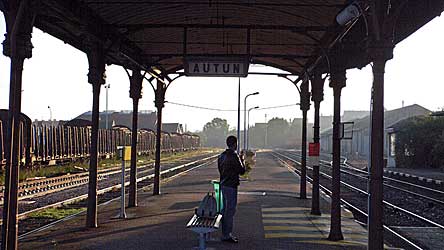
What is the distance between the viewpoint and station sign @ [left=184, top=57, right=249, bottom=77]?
37.1 ft

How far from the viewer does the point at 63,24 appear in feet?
32.5

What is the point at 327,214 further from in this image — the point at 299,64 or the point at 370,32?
the point at 370,32

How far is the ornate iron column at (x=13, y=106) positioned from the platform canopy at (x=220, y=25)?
0.41 m

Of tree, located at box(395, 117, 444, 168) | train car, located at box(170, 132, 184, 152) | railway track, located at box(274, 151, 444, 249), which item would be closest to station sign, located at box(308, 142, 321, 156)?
railway track, located at box(274, 151, 444, 249)

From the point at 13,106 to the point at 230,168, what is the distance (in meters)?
3.52

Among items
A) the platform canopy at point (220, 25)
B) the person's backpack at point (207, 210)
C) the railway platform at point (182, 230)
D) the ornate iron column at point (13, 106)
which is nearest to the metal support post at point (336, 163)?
the railway platform at point (182, 230)

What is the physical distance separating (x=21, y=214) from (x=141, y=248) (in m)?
5.69

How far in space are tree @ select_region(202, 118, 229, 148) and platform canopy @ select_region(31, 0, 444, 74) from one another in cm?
14108

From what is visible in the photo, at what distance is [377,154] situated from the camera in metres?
7.42

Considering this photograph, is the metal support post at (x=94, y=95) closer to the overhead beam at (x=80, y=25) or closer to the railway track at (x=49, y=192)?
the overhead beam at (x=80, y=25)

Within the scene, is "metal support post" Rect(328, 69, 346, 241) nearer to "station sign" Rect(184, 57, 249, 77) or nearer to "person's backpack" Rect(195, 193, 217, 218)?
"station sign" Rect(184, 57, 249, 77)

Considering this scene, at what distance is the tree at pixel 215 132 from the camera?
516 ft

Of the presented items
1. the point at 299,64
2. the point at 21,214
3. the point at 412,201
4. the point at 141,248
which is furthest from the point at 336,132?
the point at 412,201

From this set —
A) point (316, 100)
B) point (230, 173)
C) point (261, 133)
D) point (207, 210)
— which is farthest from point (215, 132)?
point (207, 210)
